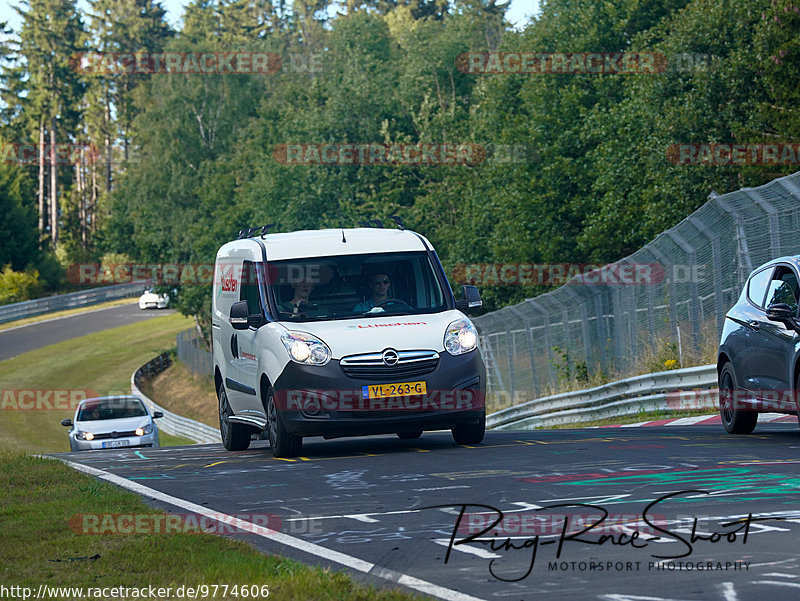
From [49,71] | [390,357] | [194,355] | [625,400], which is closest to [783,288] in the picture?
[390,357]

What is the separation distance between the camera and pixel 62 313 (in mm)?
86062

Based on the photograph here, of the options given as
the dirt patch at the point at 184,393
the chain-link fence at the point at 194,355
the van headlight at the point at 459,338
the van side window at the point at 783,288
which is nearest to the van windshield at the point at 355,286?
the van headlight at the point at 459,338

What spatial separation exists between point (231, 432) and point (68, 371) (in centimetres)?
5183

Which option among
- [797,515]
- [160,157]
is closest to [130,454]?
[797,515]

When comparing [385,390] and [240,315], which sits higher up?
[240,315]

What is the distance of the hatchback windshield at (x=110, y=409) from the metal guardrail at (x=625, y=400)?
7.66 meters

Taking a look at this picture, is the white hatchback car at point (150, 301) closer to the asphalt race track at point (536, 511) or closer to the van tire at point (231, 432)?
the van tire at point (231, 432)

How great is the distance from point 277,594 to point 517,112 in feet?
166

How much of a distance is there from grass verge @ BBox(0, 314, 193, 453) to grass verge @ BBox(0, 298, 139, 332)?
4.66m

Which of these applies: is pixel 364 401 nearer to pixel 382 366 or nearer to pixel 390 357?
pixel 382 366

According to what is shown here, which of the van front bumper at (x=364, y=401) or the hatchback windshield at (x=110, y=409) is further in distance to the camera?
the hatchback windshield at (x=110, y=409)

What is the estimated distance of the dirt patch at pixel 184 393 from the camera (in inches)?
2228

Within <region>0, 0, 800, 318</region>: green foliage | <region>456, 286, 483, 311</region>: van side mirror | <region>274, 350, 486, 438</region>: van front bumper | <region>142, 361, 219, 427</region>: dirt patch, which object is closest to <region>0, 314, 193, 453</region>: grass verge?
<region>142, 361, 219, 427</region>: dirt patch

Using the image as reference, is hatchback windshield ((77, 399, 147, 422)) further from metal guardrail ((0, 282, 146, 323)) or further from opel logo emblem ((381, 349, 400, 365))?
metal guardrail ((0, 282, 146, 323))
